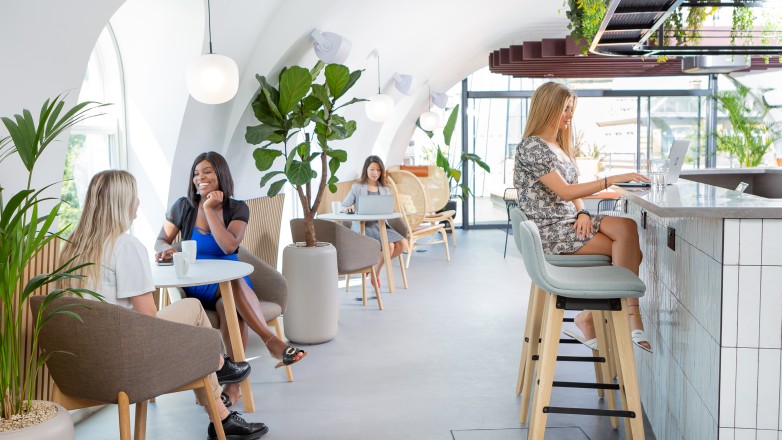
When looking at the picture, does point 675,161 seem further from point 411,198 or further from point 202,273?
point 411,198

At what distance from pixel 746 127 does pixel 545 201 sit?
9872 millimetres

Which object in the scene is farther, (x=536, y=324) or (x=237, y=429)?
(x=536, y=324)

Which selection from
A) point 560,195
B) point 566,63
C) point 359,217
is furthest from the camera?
point 566,63

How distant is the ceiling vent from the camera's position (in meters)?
6.43

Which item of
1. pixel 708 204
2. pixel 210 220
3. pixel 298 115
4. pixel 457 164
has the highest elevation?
pixel 298 115

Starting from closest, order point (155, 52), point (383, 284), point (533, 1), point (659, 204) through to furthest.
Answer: point (659, 204), point (155, 52), point (383, 284), point (533, 1)

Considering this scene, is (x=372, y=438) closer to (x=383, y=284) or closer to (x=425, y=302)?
(x=425, y=302)

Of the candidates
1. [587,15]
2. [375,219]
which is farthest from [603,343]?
[375,219]

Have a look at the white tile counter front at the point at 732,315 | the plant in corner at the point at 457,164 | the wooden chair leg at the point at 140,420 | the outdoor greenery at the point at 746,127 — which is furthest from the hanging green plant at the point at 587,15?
the outdoor greenery at the point at 746,127

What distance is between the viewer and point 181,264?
3637mm

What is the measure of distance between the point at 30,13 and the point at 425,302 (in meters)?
4.37

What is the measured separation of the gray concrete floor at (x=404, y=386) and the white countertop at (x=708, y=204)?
118cm

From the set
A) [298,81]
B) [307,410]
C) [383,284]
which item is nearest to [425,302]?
[383,284]

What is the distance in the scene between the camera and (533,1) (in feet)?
29.9
